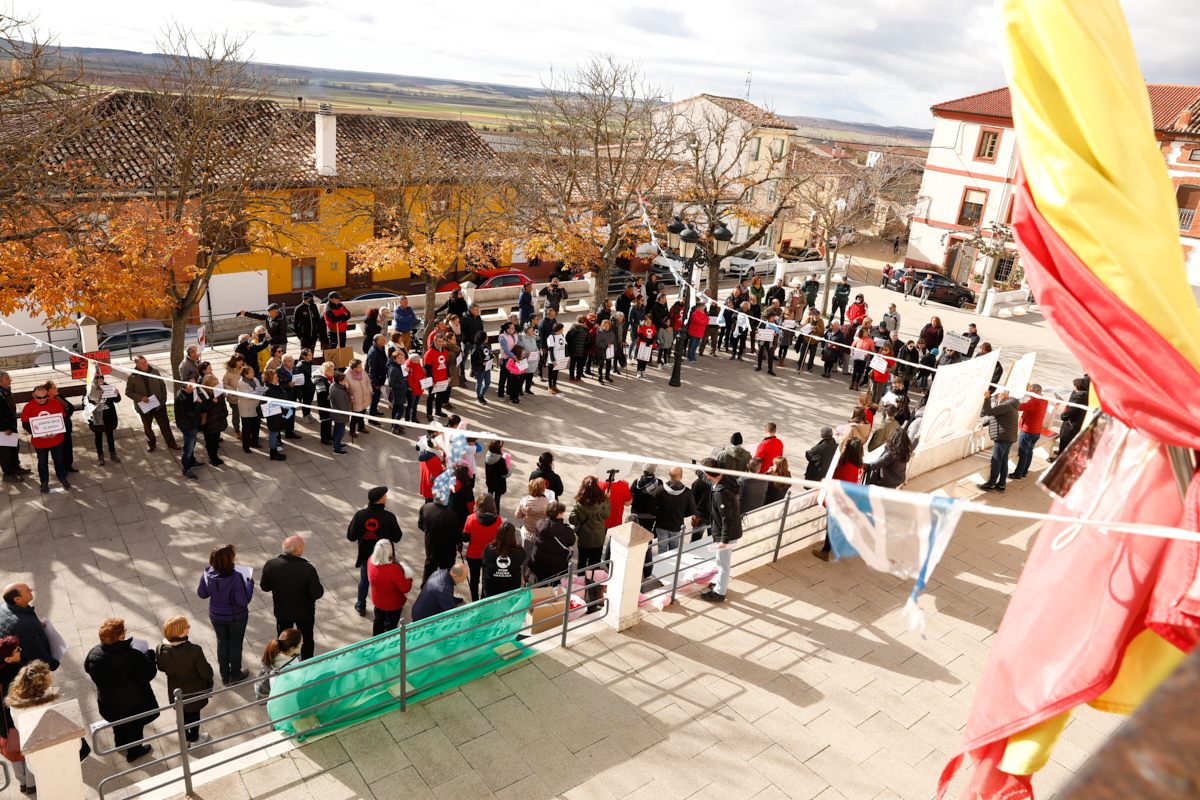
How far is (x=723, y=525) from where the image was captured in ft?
30.8

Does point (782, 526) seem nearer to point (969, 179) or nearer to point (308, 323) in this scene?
point (308, 323)

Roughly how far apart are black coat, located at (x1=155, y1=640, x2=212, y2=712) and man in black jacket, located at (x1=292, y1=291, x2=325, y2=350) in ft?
38.7

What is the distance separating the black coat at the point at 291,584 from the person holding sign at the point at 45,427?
5.64m

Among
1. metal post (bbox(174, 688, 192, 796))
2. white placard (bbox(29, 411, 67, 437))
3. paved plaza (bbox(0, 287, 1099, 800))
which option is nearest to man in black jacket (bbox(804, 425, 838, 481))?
paved plaza (bbox(0, 287, 1099, 800))

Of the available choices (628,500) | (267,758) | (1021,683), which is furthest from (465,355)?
(1021,683)

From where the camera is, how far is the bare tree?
2241 centimetres

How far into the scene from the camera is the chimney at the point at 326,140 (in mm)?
27800

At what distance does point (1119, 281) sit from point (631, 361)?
60.0 ft

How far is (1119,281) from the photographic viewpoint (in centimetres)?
240

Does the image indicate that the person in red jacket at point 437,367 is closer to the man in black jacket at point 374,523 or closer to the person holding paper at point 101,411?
the person holding paper at point 101,411

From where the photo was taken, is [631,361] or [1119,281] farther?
[631,361]

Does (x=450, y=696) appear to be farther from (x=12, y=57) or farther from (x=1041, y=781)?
(x=12, y=57)

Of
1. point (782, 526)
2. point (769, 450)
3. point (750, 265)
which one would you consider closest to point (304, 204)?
point (750, 265)

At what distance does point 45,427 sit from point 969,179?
44.8 metres
